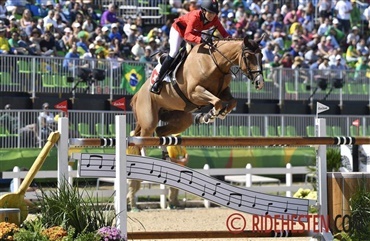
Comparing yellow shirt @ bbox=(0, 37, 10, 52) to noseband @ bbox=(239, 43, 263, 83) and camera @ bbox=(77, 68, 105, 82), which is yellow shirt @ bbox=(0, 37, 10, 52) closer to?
camera @ bbox=(77, 68, 105, 82)

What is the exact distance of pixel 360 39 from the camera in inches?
1069

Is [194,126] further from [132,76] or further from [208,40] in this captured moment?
[208,40]

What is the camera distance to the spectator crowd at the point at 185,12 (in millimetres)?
20000

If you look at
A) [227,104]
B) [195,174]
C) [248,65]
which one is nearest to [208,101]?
[227,104]

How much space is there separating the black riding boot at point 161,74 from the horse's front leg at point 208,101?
0.72 metres

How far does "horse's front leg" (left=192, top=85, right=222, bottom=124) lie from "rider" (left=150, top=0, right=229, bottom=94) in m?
0.68

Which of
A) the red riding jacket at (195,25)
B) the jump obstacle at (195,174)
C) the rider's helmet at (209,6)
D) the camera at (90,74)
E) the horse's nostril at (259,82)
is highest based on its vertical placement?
the rider's helmet at (209,6)

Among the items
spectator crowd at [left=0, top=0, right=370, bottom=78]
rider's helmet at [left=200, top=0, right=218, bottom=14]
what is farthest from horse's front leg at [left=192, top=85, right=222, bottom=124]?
spectator crowd at [left=0, top=0, right=370, bottom=78]

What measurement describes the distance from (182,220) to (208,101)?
11.3 ft

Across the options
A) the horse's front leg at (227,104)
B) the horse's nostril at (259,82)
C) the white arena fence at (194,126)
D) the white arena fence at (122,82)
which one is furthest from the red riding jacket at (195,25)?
the white arena fence at (122,82)

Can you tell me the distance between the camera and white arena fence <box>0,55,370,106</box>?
18062mm

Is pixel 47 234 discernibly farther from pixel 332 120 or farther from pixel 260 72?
pixel 332 120

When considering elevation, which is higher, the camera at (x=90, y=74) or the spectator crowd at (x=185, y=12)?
the spectator crowd at (x=185, y=12)

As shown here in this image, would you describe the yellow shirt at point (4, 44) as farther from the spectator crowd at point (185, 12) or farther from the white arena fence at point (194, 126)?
the white arena fence at point (194, 126)
